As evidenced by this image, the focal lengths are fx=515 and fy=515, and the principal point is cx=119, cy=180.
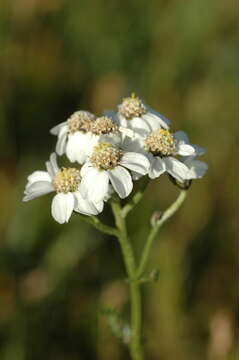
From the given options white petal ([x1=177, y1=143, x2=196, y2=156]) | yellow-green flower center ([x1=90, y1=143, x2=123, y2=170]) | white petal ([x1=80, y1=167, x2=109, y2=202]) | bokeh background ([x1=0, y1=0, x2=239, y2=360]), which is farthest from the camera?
bokeh background ([x1=0, y1=0, x2=239, y2=360])

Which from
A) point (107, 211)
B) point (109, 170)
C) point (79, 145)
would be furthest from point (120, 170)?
point (107, 211)

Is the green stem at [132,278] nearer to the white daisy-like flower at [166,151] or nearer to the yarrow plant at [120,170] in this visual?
the yarrow plant at [120,170]

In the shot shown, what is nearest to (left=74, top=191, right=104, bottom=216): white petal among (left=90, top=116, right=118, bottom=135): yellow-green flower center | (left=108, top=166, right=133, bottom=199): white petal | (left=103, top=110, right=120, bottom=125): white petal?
(left=108, top=166, right=133, bottom=199): white petal

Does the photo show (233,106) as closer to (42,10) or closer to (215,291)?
(215,291)

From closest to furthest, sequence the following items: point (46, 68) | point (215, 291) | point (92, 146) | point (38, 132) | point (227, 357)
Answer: point (92, 146)
point (227, 357)
point (215, 291)
point (38, 132)
point (46, 68)

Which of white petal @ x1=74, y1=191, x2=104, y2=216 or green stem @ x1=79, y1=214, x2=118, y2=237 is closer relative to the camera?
white petal @ x1=74, y1=191, x2=104, y2=216

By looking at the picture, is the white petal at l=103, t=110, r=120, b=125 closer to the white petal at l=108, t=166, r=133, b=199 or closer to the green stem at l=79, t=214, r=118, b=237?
the white petal at l=108, t=166, r=133, b=199

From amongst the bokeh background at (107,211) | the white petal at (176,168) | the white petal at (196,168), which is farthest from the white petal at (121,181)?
the bokeh background at (107,211)

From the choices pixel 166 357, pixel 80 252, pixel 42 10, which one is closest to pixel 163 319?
pixel 166 357
